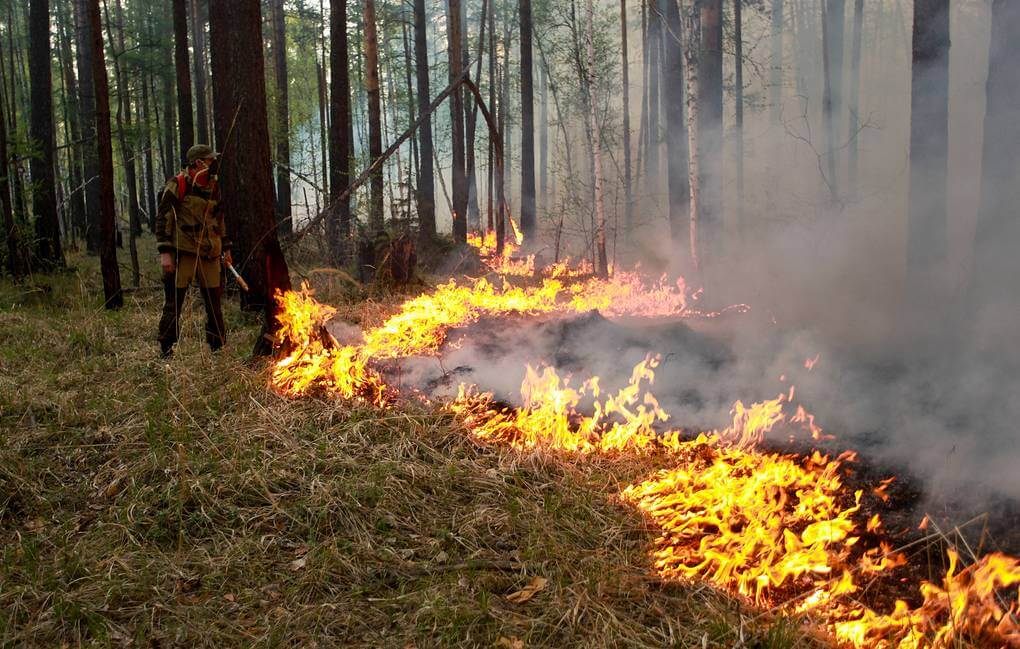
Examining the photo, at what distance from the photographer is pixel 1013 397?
4957 millimetres

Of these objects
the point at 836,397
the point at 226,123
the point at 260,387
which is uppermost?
the point at 226,123

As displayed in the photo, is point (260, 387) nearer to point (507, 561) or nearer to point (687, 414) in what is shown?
point (507, 561)

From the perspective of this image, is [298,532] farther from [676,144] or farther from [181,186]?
[676,144]

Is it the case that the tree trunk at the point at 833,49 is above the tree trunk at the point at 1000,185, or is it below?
above

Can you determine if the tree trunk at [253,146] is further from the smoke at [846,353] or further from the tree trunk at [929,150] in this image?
the tree trunk at [929,150]

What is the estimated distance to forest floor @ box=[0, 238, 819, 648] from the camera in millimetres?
2844

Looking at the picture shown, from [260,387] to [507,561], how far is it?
271 cm

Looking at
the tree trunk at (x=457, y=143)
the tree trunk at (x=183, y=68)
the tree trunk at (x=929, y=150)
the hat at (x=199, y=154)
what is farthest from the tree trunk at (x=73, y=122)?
the tree trunk at (x=929, y=150)

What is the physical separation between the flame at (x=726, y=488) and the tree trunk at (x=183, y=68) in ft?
20.3

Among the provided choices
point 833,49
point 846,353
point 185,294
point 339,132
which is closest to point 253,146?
point 185,294

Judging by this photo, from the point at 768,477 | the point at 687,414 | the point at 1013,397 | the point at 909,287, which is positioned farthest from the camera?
the point at 909,287

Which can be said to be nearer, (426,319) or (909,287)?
(426,319)

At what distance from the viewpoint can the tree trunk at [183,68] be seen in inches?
398

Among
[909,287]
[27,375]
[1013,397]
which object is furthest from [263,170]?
[909,287]
